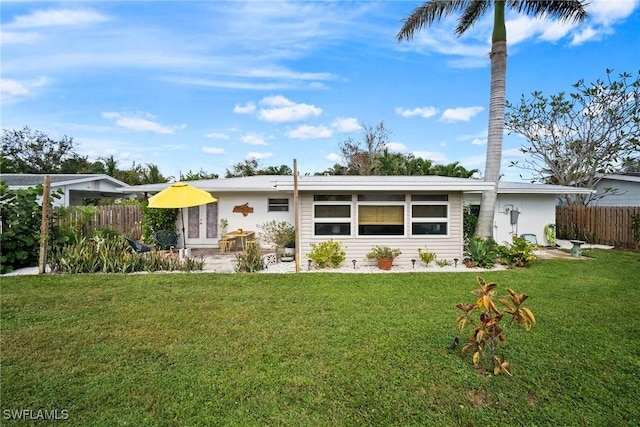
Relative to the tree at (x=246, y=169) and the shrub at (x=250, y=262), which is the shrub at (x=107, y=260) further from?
the tree at (x=246, y=169)

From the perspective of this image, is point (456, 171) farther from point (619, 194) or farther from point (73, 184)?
point (73, 184)

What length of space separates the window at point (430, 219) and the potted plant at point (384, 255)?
87 cm

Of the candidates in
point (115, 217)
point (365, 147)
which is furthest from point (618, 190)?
point (115, 217)

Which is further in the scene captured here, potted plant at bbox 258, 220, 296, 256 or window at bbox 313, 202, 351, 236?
potted plant at bbox 258, 220, 296, 256

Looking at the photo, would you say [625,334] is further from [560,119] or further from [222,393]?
[560,119]

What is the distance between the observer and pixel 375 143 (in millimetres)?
32000

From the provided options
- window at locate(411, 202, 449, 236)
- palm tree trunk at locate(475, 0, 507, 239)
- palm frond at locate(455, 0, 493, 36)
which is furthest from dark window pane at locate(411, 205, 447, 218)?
palm frond at locate(455, 0, 493, 36)

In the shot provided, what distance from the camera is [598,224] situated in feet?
46.1

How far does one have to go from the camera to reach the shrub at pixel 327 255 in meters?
8.99

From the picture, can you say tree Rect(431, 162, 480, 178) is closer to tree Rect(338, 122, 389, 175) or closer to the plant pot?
tree Rect(338, 122, 389, 175)

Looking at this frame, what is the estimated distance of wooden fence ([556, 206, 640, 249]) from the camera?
1295cm

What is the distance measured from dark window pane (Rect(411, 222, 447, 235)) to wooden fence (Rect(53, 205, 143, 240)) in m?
10.5

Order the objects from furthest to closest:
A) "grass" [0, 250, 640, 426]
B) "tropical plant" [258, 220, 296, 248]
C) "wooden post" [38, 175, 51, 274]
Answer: "tropical plant" [258, 220, 296, 248] → "wooden post" [38, 175, 51, 274] → "grass" [0, 250, 640, 426]

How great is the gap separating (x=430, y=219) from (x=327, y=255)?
3.23 metres
